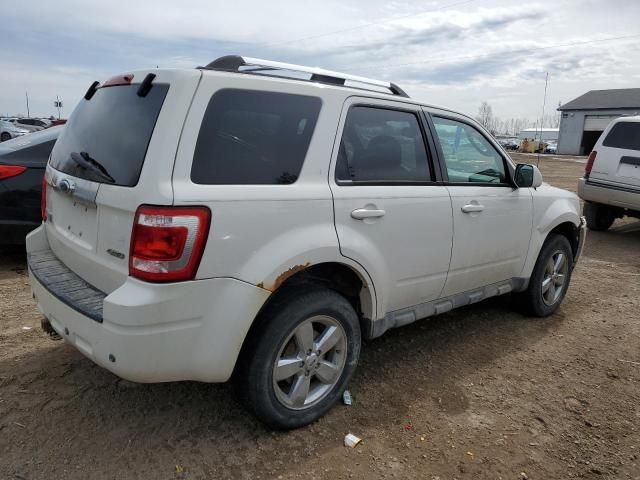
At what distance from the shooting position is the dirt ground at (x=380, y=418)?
8.29 ft

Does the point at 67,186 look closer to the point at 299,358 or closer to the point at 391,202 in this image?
the point at 299,358

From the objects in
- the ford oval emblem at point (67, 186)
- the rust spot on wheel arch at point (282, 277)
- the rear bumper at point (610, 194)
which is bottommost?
the rear bumper at point (610, 194)

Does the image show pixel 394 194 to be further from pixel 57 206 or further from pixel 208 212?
pixel 57 206

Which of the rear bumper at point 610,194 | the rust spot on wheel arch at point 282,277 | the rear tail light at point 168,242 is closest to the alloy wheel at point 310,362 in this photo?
the rust spot on wheel arch at point 282,277

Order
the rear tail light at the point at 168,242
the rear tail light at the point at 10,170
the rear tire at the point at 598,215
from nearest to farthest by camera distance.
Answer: the rear tail light at the point at 168,242 → the rear tail light at the point at 10,170 → the rear tire at the point at 598,215

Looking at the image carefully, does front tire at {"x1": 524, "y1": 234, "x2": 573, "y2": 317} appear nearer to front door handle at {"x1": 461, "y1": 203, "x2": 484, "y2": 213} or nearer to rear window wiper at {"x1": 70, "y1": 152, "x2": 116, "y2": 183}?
front door handle at {"x1": 461, "y1": 203, "x2": 484, "y2": 213}

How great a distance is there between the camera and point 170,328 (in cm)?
221

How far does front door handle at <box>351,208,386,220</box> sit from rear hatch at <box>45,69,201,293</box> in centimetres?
103

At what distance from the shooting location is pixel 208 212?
7.28 feet

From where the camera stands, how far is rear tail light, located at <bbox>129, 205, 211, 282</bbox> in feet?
7.08

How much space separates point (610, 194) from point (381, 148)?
271 inches

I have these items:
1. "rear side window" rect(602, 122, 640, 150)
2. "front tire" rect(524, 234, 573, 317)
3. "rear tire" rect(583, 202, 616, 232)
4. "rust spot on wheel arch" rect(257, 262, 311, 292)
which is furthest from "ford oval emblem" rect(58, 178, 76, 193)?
"rear tire" rect(583, 202, 616, 232)

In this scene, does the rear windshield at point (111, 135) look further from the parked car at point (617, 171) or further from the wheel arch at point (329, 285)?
the parked car at point (617, 171)

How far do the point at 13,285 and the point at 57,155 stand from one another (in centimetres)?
245
